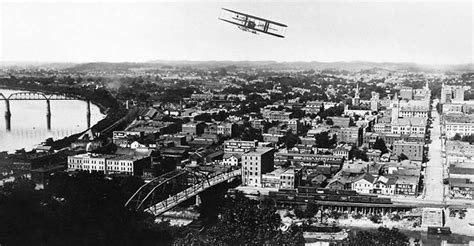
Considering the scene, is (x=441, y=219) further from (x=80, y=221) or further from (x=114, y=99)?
(x=114, y=99)

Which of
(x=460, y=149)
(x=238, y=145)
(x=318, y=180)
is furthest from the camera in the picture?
(x=238, y=145)

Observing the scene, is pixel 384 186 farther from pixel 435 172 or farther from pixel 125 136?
pixel 125 136

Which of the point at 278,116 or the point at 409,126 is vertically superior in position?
the point at 409,126

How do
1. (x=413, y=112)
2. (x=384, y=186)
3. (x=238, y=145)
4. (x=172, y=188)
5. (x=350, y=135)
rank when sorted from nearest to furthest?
1. (x=172, y=188)
2. (x=384, y=186)
3. (x=238, y=145)
4. (x=350, y=135)
5. (x=413, y=112)

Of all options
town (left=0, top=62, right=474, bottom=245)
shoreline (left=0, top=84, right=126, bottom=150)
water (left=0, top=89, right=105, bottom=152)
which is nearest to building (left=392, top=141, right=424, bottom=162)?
town (left=0, top=62, right=474, bottom=245)

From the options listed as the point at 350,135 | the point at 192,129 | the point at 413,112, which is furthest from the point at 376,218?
the point at 413,112

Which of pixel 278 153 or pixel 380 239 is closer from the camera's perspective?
pixel 380 239

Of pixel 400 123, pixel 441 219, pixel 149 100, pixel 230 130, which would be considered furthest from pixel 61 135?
pixel 441 219

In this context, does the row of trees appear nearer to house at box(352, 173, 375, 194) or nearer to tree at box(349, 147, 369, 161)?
tree at box(349, 147, 369, 161)

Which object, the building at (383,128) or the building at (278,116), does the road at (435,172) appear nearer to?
the building at (383,128)
